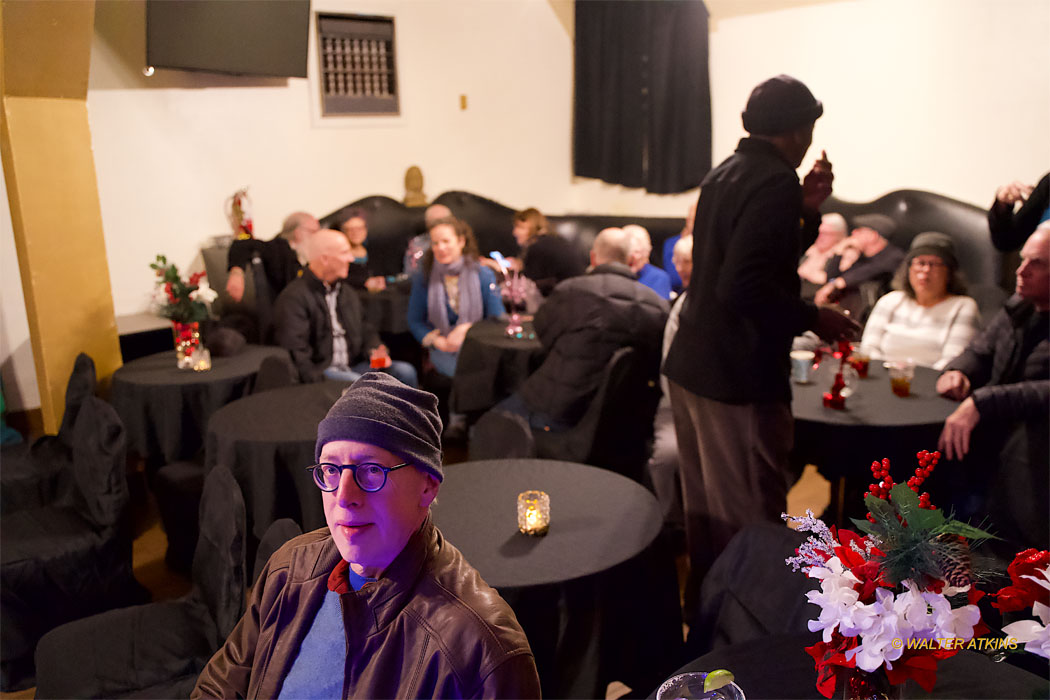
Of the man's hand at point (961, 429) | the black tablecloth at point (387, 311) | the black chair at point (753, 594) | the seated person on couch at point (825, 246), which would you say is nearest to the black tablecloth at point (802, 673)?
the black chair at point (753, 594)

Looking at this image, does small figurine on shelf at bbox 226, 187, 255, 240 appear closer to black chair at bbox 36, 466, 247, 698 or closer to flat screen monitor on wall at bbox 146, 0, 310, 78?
flat screen monitor on wall at bbox 146, 0, 310, 78

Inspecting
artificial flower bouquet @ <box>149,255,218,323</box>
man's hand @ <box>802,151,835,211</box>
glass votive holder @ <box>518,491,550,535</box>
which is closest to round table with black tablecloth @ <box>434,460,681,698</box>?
glass votive holder @ <box>518,491,550,535</box>

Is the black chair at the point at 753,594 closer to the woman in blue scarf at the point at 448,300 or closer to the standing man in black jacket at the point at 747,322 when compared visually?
the standing man in black jacket at the point at 747,322

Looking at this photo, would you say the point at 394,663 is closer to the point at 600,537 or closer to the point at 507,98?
the point at 600,537

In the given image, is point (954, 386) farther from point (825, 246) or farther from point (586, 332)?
point (825, 246)

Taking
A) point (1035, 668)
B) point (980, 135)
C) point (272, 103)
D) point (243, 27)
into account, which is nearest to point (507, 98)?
point (272, 103)

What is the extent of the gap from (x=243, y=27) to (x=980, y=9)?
3.56 m

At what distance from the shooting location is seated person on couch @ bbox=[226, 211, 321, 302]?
15.1 ft

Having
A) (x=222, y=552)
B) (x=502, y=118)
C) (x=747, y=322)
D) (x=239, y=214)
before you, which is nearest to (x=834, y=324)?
(x=747, y=322)

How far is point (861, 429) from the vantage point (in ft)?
8.38

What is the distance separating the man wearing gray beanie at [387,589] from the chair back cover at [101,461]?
5.62 feet

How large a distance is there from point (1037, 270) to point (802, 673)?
1339 mm

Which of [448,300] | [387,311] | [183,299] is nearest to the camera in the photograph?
[183,299]

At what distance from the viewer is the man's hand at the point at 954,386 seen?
266 centimetres
